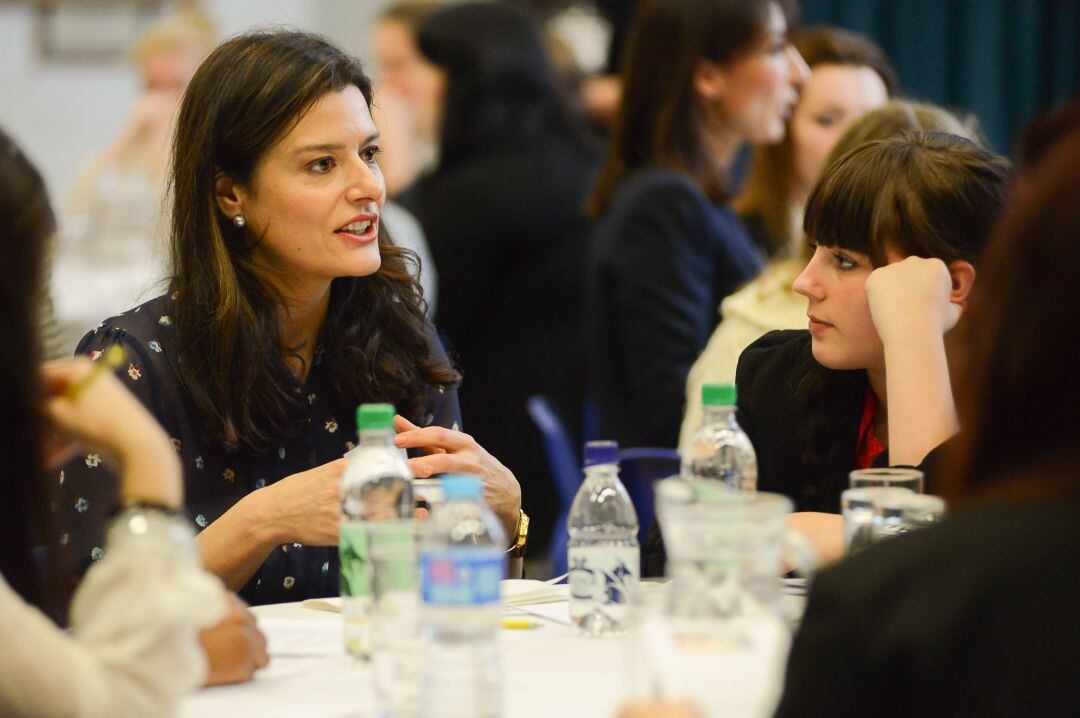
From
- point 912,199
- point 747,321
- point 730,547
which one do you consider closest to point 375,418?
point 730,547

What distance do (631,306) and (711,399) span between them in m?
1.67

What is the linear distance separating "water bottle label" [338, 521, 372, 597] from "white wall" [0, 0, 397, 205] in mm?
5995

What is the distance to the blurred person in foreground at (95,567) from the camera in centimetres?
126

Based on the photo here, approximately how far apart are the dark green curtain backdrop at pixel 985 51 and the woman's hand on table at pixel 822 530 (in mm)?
4349

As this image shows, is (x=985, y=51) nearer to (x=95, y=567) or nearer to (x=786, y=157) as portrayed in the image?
(x=786, y=157)

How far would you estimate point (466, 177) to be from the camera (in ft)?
14.7

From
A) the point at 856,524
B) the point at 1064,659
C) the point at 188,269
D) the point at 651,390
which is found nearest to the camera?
the point at 1064,659

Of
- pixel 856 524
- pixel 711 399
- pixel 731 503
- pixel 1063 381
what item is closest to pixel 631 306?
pixel 711 399

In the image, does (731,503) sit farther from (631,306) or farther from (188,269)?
(631,306)

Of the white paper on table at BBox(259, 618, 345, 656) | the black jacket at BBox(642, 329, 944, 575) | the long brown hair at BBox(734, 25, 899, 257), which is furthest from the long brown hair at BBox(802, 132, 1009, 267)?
the long brown hair at BBox(734, 25, 899, 257)

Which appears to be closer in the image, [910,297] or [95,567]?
[95,567]

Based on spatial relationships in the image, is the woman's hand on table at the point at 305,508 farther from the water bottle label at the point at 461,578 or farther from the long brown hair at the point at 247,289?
the water bottle label at the point at 461,578

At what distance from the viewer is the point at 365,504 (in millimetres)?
1752

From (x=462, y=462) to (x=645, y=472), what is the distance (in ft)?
2.50
